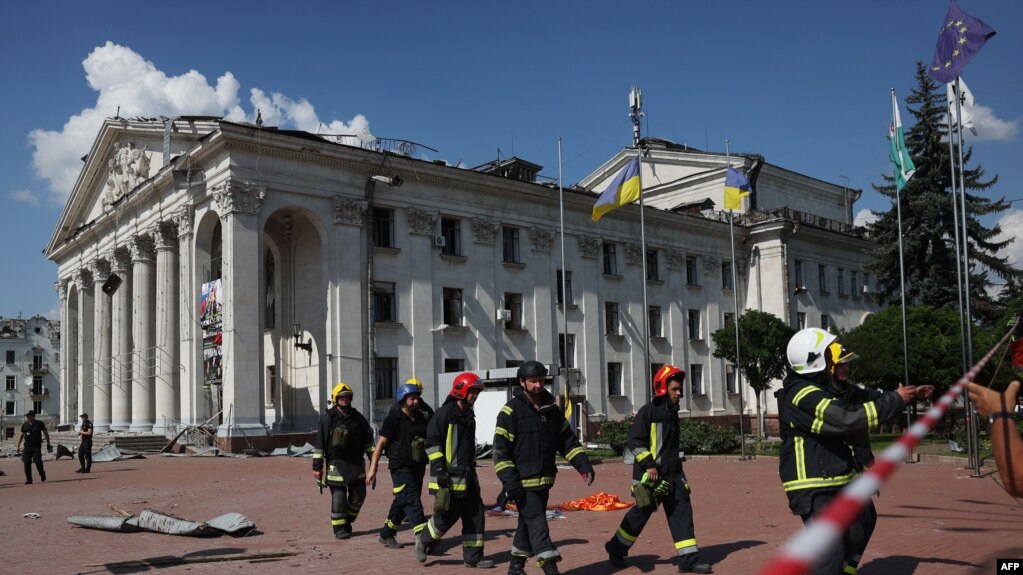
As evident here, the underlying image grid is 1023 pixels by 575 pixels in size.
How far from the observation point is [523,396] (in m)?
8.55

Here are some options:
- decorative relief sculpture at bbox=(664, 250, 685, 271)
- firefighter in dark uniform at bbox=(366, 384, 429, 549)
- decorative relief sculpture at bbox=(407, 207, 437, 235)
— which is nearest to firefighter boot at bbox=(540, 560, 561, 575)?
firefighter in dark uniform at bbox=(366, 384, 429, 549)

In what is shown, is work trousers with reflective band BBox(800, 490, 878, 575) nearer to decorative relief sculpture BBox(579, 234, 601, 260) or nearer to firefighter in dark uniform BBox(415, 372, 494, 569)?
firefighter in dark uniform BBox(415, 372, 494, 569)

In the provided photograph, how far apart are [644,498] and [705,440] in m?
20.2

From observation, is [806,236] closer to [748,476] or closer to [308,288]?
[308,288]

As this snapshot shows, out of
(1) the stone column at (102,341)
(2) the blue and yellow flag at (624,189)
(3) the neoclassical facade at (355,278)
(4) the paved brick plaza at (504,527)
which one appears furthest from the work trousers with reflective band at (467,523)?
(1) the stone column at (102,341)

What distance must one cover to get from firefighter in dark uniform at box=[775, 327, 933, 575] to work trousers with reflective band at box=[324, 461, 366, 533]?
20.3 ft

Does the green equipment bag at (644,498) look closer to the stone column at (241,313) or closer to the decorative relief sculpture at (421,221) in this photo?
the stone column at (241,313)

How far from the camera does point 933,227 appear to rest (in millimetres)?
40938

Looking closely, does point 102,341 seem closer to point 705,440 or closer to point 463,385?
point 705,440

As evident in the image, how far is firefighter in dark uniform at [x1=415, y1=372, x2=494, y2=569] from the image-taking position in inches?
363

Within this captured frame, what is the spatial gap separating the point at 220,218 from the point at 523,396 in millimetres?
25477

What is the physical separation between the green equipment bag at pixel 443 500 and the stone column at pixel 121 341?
35.7m

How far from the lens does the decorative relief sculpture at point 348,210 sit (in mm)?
33000

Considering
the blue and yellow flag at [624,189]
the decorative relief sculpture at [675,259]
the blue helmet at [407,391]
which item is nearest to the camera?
the blue helmet at [407,391]
